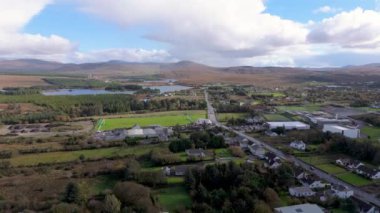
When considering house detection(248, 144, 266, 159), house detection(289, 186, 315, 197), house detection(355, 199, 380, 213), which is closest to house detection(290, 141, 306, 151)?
house detection(248, 144, 266, 159)

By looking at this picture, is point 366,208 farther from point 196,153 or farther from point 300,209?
point 196,153

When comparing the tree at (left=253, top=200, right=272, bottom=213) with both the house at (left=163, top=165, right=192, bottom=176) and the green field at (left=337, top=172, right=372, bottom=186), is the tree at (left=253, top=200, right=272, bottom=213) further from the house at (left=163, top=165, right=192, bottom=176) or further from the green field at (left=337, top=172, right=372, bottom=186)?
the green field at (left=337, top=172, right=372, bottom=186)

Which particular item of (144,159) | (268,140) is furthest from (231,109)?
(144,159)

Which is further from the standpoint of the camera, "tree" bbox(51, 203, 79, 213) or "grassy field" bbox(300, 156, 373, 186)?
"grassy field" bbox(300, 156, 373, 186)

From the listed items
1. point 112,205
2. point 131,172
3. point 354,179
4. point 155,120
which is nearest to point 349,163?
point 354,179

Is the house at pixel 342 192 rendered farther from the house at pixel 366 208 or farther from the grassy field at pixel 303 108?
the grassy field at pixel 303 108

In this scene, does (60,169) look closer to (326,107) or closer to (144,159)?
(144,159)
